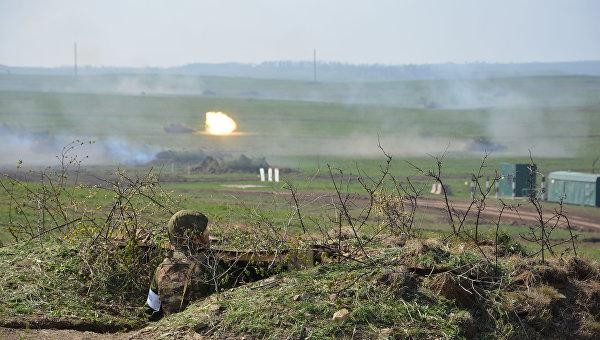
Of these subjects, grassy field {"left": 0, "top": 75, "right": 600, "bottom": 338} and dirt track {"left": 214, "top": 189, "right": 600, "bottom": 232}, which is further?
dirt track {"left": 214, "top": 189, "right": 600, "bottom": 232}

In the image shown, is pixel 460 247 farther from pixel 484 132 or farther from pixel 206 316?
pixel 484 132

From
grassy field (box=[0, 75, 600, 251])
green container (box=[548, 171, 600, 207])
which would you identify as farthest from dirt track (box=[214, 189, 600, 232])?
grassy field (box=[0, 75, 600, 251])

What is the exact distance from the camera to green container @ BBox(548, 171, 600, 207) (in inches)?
1740

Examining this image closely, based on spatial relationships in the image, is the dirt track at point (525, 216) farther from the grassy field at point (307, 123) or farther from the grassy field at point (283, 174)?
the grassy field at point (307, 123)

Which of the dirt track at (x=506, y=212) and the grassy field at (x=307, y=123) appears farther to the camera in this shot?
the grassy field at (x=307, y=123)

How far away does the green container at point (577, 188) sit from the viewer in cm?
4419

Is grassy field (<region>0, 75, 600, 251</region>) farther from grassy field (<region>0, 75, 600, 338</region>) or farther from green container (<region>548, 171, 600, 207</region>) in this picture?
green container (<region>548, 171, 600, 207</region>)

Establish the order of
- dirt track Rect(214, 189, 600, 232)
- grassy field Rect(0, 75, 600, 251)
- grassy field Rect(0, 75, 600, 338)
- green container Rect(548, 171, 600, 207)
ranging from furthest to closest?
grassy field Rect(0, 75, 600, 251), green container Rect(548, 171, 600, 207), dirt track Rect(214, 189, 600, 232), grassy field Rect(0, 75, 600, 338)

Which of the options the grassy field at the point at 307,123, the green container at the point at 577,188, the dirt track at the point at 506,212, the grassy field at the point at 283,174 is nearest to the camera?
the grassy field at the point at 283,174

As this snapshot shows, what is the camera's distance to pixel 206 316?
11.9 metres

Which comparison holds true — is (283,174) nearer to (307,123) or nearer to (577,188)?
(577,188)

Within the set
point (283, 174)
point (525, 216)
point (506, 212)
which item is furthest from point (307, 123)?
point (525, 216)

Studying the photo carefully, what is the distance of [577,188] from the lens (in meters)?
44.7

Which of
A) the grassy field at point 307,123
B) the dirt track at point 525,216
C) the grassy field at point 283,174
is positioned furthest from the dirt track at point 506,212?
the grassy field at point 307,123
